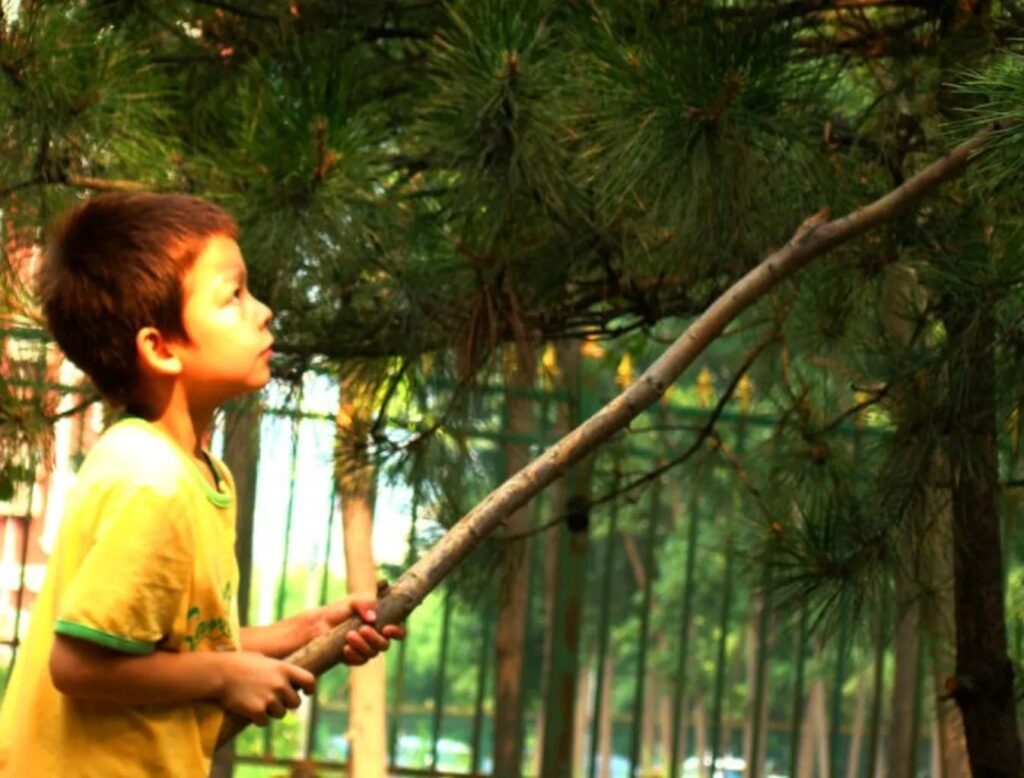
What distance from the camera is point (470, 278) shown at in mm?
3412

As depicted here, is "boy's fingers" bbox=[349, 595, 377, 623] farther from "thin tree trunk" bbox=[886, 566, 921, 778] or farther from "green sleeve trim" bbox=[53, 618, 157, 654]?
"thin tree trunk" bbox=[886, 566, 921, 778]

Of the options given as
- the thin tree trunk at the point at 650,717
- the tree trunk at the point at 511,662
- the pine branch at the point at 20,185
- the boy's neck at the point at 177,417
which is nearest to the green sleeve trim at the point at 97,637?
the boy's neck at the point at 177,417

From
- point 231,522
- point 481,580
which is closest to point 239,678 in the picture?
point 231,522

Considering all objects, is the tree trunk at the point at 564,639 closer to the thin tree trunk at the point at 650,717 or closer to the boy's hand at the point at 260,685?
the boy's hand at the point at 260,685

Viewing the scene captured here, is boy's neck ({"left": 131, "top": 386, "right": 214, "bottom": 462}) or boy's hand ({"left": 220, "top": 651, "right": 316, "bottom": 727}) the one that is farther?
boy's neck ({"left": 131, "top": 386, "right": 214, "bottom": 462})

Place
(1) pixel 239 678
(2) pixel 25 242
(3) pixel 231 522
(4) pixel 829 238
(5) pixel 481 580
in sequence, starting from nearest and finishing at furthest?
1. (1) pixel 239 678
2. (3) pixel 231 522
3. (4) pixel 829 238
4. (2) pixel 25 242
5. (5) pixel 481 580

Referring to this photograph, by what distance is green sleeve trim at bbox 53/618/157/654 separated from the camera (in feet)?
5.69

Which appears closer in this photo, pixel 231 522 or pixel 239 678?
pixel 239 678

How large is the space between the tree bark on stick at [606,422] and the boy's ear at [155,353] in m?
0.29

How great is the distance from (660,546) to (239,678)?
12.5m

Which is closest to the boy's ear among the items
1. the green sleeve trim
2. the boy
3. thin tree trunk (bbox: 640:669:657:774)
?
the boy

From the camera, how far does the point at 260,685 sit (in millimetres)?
1778

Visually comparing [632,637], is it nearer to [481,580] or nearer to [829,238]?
[481,580]

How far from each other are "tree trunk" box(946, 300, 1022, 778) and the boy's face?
1671 mm
